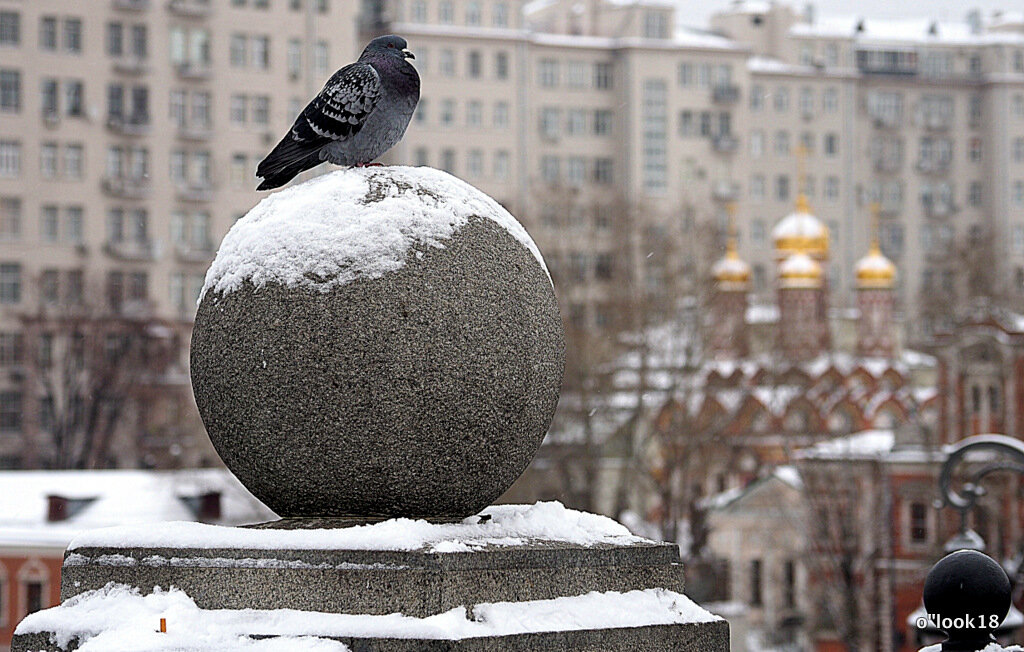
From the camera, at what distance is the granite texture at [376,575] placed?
764cm

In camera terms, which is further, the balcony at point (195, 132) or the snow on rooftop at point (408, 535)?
the balcony at point (195, 132)

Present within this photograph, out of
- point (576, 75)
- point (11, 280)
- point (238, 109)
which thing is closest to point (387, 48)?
→ point (11, 280)

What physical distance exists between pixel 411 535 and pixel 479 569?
1.02ft

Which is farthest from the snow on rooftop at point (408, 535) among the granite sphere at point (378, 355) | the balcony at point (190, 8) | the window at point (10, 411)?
the balcony at point (190, 8)

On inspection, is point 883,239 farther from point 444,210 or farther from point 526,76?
point 444,210

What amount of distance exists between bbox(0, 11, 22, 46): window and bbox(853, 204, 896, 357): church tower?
1358 inches

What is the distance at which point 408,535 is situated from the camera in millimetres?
7816

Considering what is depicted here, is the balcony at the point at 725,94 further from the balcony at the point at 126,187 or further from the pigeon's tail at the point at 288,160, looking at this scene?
the pigeon's tail at the point at 288,160

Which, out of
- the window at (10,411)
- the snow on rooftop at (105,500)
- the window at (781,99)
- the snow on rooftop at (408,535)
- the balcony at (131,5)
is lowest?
the snow on rooftop at (105,500)

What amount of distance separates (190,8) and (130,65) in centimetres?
361

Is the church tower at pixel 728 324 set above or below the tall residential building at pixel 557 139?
below

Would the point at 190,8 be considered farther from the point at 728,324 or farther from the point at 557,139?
the point at 728,324

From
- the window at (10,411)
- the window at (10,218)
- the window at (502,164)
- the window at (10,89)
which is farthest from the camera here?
the window at (502,164)

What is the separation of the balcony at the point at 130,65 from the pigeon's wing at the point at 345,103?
223 feet
